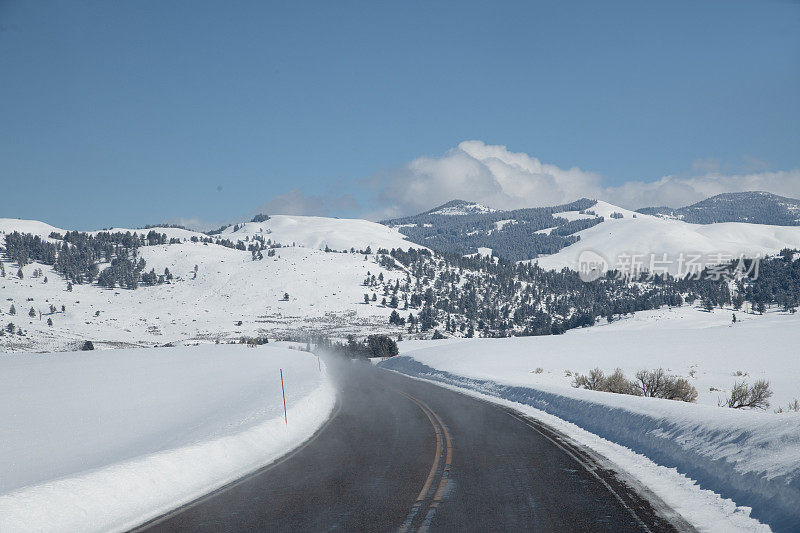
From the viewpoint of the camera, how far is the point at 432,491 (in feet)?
35.4

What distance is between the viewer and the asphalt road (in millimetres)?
8922

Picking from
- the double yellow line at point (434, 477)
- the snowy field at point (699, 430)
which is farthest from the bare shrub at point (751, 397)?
the double yellow line at point (434, 477)

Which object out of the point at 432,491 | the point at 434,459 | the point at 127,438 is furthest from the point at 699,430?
the point at 127,438

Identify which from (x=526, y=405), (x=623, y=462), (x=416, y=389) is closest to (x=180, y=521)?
(x=623, y=462)

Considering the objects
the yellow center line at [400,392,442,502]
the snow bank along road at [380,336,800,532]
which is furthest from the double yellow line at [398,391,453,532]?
the snow bank along road at [380,336,800,532]

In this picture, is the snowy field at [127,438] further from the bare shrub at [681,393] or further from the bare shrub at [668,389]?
the bare shrub at [681,393]

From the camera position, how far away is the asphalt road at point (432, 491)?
8922 mm

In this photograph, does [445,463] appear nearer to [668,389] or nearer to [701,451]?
[701,451]

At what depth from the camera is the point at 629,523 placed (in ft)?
28.6

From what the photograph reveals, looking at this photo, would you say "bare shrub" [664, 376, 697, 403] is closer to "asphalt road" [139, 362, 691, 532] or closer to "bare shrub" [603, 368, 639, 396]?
"bare shrub" [603, 368, 639, 396]

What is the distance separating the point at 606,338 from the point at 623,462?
67.5 m

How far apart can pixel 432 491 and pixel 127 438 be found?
1364cm

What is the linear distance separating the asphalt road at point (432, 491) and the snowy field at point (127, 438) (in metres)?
1.00

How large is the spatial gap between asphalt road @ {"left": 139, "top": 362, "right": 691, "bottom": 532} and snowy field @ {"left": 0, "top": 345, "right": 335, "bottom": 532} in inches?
39.3
